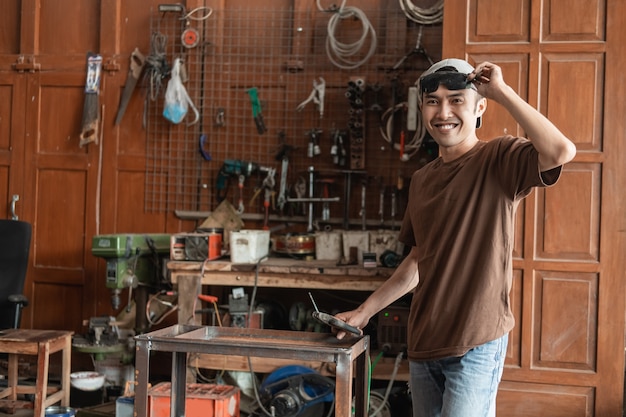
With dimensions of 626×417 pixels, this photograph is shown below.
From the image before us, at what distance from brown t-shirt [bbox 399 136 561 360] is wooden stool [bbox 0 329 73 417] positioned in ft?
8.43

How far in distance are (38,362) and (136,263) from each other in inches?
35.8

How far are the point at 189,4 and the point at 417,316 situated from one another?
11.6ft

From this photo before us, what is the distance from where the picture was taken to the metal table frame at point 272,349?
206 cm

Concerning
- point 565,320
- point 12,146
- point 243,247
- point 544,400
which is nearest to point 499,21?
point 565,320

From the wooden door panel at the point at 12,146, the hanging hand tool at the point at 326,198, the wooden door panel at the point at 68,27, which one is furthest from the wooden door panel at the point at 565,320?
the wooden door panel at the point at 12,146

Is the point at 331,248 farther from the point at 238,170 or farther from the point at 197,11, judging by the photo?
the point at 197,11

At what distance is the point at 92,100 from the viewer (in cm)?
512

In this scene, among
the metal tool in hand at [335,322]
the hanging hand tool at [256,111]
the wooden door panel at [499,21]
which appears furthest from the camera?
the hanging hand tool at [256,111]

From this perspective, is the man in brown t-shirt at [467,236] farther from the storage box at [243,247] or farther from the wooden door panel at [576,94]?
the storage box at [243,247]

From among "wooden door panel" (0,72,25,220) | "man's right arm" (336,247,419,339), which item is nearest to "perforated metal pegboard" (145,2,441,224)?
"wooden door panel" (0,72,25,220)

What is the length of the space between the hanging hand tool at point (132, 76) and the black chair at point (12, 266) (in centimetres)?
106

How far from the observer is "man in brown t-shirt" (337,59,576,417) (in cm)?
188

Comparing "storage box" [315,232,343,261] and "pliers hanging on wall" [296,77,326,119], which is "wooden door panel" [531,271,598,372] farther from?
"pliers hanging on wall" [296,77,326,119]

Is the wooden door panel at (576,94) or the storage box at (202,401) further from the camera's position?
the wooden door panel at (576,94)
